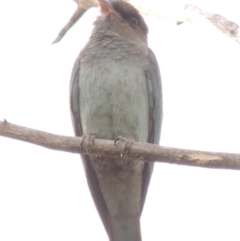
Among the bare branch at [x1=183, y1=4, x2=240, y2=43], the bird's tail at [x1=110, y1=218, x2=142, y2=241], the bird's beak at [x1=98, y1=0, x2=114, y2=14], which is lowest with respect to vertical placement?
the bird's tail at [x1=110, y1=218, x2=142, y2=241]

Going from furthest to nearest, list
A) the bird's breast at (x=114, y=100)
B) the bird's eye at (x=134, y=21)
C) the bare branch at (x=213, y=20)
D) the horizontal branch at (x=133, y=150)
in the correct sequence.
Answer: the bird's eye at (x=134, y=21) → the bare branch at (x=213, y=20) → the bird's breast at (x=114, y=100) → the horizontal branch at (x=133, y=150)

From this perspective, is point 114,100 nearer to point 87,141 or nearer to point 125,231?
point 87,141

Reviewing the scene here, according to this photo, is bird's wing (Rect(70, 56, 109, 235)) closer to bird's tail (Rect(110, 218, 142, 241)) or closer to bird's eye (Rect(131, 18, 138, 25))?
bird's tail (Rect(110, 218, 142, 241))

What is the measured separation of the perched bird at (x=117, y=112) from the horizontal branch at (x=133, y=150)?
2.62ft

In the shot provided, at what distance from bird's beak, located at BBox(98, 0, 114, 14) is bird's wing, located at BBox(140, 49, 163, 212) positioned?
843 mm

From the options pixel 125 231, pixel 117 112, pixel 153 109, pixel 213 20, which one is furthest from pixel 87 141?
pixel 213 20

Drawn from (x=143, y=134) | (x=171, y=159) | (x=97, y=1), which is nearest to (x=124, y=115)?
(x=143, y=134)

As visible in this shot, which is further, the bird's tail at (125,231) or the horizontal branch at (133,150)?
the bird's tail at (125,231)

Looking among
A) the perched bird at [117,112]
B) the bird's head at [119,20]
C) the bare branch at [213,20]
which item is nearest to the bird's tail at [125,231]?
the perched bird at [117,112]

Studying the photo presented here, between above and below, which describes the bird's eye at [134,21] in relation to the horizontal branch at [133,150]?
above

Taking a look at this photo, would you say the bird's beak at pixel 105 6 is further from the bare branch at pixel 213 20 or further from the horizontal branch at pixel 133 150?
the horizontal branch at pixel 133 150

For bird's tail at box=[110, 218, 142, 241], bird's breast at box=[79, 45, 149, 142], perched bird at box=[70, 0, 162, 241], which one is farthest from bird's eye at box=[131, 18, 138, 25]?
bird's tail at box=[110, 218, 142, 241]

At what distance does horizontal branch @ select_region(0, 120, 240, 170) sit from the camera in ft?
15.6

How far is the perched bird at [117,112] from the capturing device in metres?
6.16
